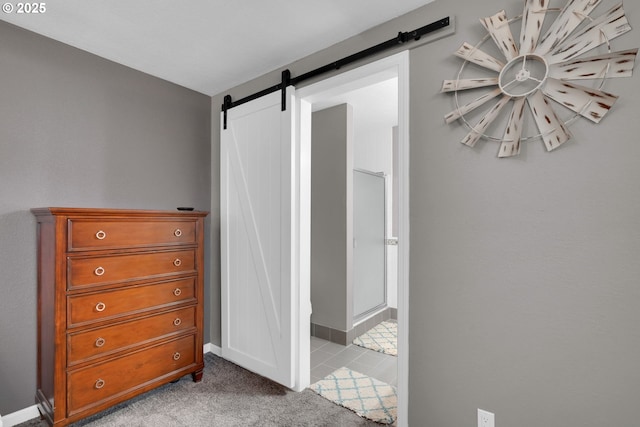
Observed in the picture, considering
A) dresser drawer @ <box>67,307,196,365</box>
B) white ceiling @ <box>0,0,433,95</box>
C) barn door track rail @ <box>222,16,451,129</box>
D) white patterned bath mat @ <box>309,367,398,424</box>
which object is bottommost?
white patterned bath mat @ <box>309,367,398,424</box>

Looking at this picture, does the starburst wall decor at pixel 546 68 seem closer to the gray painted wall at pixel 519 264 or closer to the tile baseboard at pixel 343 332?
the gray painted wall at pixel 519 264

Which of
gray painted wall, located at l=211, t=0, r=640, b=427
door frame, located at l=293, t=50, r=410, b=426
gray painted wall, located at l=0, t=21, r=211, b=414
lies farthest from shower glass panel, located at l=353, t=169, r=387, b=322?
gray painted wall, located at l=0, t=21, r=211, b=414

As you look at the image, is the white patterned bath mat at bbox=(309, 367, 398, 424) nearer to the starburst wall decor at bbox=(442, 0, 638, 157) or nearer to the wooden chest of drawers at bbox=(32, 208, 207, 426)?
the wooden chest of drawers at bbox=(32, 208, 207, 426)

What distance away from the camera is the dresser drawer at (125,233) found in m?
1.84

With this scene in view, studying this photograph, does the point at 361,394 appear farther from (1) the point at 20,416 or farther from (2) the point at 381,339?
(1) the point at 20,416

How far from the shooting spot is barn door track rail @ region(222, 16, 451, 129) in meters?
1.71

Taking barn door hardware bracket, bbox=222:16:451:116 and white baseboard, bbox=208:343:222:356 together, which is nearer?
barn door hardware bracket, bbox=222:16:451:116

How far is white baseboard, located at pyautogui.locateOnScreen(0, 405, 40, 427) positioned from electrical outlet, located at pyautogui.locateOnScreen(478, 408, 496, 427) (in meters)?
2.67

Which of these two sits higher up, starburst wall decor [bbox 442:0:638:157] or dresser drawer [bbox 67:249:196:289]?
starburst wall decor [bbox 442:0:638:157]

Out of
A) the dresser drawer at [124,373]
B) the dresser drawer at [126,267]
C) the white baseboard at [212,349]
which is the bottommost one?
the white baseboard at [212,349]

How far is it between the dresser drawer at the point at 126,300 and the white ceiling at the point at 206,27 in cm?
166

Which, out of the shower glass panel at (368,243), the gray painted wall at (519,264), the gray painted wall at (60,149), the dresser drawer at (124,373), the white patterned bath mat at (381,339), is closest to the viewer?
the gray painted wall at (519,264)

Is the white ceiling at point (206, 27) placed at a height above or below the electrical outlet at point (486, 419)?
above

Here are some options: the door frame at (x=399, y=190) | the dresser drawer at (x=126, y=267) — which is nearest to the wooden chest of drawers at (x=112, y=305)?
the dresser drawer at (x=126, y=267)
